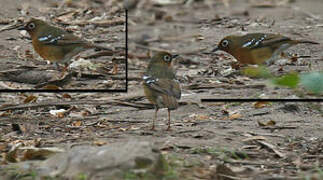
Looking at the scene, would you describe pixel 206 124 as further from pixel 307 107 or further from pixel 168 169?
pixel 168 169

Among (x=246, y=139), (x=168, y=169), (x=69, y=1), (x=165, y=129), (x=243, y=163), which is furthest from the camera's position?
(x=69, y=1)

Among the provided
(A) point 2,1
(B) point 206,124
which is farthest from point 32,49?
(B) point 206,124

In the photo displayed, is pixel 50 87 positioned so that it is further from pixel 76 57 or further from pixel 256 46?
pixel 256 46

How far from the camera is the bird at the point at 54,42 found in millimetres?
6953

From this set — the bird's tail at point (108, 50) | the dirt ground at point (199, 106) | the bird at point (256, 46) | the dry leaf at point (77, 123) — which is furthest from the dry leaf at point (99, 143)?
the bird at point (256, 46)

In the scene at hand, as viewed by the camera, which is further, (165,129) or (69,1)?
(69,1)

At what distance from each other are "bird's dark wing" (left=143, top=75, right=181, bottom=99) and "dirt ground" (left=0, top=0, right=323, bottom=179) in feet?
1.17

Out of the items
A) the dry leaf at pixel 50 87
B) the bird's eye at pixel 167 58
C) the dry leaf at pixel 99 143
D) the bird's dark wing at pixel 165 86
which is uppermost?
the bird's eye at pixel 167 58

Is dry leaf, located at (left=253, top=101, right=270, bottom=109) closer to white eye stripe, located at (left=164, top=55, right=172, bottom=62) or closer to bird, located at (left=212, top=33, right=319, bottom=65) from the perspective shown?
bird, located at (left=212, top=33, right=319, bottom=65)

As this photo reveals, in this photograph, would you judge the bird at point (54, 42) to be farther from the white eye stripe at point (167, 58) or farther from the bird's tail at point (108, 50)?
the white eye stripe at point (167, 58)

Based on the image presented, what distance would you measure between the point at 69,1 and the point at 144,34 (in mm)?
896

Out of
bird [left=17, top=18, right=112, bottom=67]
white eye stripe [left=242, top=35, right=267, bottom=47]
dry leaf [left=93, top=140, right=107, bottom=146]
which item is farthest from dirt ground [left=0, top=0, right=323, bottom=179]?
bird [left=17, top=18, right=112, bottom=67]

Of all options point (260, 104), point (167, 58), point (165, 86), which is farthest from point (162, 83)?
point (260, 104)

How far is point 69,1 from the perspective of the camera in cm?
734
